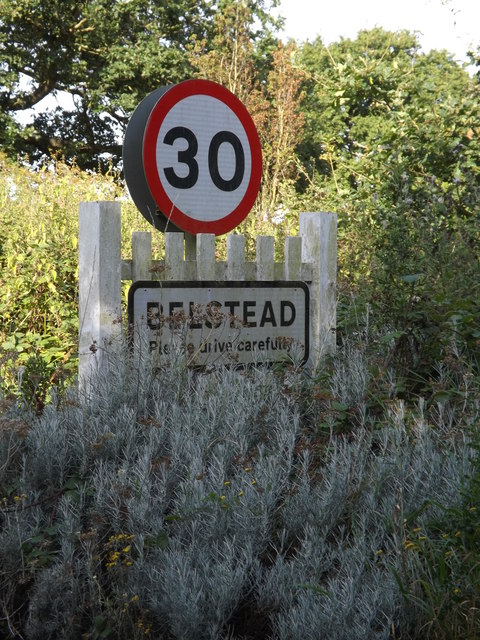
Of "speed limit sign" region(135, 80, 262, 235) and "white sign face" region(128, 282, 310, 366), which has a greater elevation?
"speed limit sign" region(135, 80, 262, 235)

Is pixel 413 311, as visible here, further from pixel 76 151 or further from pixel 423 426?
pixel 76 151

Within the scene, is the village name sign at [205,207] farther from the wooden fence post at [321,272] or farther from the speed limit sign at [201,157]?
the wooden fence post at [321,272]

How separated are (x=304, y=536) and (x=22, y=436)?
1.10m

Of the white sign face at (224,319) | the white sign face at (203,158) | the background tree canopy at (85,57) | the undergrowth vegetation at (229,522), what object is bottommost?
the undergrowth vegetation at (229,522)

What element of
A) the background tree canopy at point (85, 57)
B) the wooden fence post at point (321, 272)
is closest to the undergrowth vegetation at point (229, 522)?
the wooden fence post at point (321, 272)

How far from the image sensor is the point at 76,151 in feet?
81.6

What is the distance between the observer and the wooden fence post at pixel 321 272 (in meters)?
4.93

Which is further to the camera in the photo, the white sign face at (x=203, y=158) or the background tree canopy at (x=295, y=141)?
the background tree canopy at (x=295, y=141)

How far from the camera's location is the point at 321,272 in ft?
16.4

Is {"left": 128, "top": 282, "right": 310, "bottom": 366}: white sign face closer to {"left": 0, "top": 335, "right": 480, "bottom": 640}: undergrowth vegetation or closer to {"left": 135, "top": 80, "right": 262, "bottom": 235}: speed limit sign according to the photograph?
{"left": 135, "top": 80, "right": 262, "bottom": 235}: speed limit sign

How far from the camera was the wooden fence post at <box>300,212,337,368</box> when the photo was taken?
4926mm

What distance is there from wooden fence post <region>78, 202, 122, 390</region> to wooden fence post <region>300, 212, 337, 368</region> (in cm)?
127

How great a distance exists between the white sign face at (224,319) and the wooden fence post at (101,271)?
163 millimetres

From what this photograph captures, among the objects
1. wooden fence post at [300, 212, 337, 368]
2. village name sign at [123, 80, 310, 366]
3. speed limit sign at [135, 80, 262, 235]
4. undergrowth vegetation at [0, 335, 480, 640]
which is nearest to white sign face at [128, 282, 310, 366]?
village name sign at [123, 80, 310, 366]
